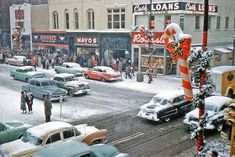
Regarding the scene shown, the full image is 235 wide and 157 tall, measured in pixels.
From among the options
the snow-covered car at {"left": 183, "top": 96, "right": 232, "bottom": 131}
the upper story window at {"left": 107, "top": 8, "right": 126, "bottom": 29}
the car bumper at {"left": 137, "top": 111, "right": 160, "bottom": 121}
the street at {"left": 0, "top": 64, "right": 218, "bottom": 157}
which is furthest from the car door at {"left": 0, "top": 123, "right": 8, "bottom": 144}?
the upper story window at {"left": 107, "top": 8, "right": 126, "bottom": 29}

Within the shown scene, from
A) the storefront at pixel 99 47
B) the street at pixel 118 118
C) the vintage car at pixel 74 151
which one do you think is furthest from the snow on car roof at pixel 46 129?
the storefront at pixel 99 47

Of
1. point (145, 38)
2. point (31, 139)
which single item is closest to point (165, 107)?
point (31, 139)

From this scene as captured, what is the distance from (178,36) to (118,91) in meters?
18.2

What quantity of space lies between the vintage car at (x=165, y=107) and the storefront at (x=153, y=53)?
44.6 feet

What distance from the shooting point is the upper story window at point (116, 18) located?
133 ft

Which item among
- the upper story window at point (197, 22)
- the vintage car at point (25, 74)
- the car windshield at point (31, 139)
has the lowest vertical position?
the car windshield at point (31, 139)

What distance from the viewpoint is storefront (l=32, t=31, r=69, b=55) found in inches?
1921

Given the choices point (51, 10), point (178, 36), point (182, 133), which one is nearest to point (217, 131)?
point (182, 133)

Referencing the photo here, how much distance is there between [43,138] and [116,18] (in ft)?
95.9

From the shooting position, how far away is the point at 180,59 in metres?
10.9

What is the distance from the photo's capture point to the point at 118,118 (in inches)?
842

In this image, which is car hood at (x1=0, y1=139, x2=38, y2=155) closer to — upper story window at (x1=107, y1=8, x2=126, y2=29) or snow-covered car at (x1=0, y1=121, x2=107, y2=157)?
snow-covered car at (x1=0, y1=121, x2=107, y2=157)

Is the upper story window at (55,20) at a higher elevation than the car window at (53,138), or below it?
higher

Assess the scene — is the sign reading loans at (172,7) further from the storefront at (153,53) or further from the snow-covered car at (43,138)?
the snow-covered car at (43,138)
